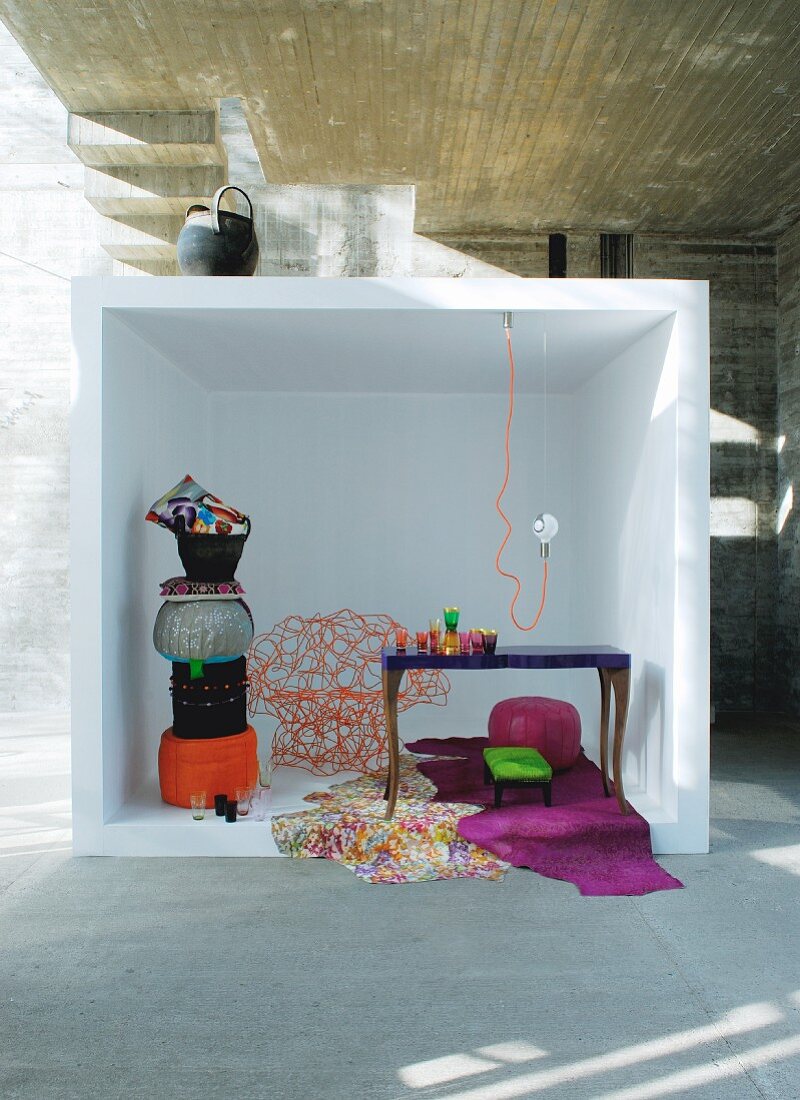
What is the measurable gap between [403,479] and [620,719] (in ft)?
11.2

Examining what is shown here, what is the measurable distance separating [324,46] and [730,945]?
581 cm

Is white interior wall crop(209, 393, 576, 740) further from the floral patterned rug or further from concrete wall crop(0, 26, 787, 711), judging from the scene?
the floral patterned rug

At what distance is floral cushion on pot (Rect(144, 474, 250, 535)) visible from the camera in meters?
5.29

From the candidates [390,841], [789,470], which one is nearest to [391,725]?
[390,841]

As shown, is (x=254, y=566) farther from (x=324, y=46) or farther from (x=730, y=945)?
(x=730, y=945)

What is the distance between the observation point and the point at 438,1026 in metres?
3.23

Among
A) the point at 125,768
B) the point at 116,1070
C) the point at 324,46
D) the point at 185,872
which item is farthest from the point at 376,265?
the point at 116,1070

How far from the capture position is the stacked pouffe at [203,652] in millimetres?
5234

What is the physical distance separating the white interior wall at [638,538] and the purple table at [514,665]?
0.86ft

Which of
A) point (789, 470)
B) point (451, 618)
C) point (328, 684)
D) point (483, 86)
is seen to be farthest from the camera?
point (789, 470)

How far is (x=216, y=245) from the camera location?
206 inches

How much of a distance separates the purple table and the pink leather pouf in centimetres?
90

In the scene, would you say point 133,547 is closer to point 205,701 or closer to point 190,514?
point 190,514

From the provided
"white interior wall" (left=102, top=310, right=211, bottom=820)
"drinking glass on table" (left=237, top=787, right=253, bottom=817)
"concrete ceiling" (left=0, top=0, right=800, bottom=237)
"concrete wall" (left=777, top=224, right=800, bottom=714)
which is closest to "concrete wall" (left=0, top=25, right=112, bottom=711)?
"concrete ceiling" (left=0, top=0, right=800, bottom=237)
